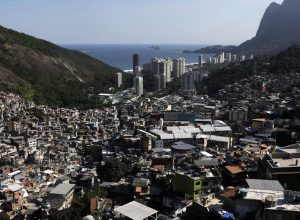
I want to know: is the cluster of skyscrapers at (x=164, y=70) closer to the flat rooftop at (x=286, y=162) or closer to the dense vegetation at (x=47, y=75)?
the dense vegetation at (x=47, y=75)

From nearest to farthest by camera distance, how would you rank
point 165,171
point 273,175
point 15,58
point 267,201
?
point 267,201, point 273,175, point 165,171, point 15,58

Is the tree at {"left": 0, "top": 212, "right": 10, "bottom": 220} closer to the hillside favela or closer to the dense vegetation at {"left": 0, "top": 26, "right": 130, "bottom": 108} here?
the hillside favela

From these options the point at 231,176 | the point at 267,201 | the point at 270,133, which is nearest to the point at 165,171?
the point at 231,176

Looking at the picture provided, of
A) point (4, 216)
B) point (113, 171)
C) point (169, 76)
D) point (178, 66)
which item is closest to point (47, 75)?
point (169, 76)

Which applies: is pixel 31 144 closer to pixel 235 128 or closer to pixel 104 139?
pixel 104 139

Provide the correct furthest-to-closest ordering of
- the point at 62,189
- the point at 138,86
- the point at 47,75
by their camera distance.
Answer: the point at 138,86, the point at 47,75, the point at 62,189

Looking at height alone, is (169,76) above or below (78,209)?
below

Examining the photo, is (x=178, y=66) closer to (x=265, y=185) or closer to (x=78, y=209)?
(x=78, y=209)
